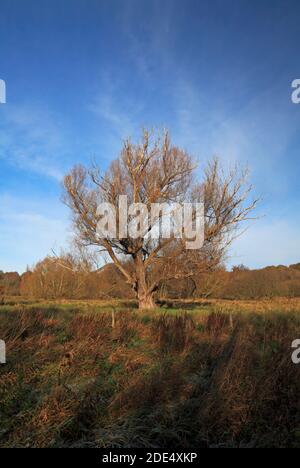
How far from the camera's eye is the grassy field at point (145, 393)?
13.2 ft

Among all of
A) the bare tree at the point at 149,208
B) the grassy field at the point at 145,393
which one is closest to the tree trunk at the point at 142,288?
the bare tree at the point at 149,208

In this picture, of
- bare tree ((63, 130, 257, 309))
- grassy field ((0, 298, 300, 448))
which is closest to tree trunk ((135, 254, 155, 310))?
bare tree ((63, 130, 257, 309))

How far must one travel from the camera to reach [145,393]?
475cm

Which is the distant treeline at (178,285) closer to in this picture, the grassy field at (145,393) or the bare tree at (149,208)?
the bare tree at (149,208)

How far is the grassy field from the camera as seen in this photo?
4.02 metres

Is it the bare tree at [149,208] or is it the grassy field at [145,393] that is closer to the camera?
the grassy field at [145,393]

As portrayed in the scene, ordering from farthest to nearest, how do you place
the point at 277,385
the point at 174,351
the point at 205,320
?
the point at 205,320 < the point at 174,351 < the point at 277,385

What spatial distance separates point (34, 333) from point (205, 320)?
17.1 feet

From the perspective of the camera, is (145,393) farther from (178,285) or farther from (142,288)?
(178,285)

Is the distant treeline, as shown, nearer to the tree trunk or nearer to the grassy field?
the tree trunk
